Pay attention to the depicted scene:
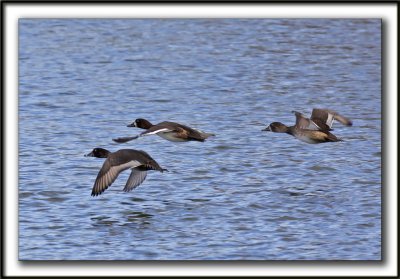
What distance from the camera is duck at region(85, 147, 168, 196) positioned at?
1384cm

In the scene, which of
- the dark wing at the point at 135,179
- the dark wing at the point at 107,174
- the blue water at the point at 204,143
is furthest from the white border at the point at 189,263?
the dark wing at the point at 135,179

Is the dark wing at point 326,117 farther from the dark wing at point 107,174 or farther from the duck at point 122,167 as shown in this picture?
the dark wing at point 107,174

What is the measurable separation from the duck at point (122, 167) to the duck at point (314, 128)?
1.95m

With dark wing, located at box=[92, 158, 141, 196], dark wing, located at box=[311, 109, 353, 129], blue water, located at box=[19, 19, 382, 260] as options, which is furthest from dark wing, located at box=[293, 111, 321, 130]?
dark wing, located at box=[92, 158, 141, 196]

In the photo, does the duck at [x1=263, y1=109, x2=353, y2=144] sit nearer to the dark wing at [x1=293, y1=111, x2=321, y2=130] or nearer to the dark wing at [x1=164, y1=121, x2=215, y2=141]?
the dark wing at [x1=293, y1=111, x2=321, y2=130]

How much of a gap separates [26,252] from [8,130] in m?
1.31

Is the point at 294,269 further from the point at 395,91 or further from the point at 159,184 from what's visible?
the point at 159,184

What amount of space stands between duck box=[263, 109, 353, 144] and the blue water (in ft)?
1.28

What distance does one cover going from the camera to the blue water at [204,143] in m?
12.8

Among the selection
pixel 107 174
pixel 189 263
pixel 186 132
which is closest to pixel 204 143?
pixel 186 132

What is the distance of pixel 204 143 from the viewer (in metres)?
16.7

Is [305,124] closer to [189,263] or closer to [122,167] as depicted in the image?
[122,167]

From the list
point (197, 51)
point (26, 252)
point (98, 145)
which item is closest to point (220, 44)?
point (197, 51)

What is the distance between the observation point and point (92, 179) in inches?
584
